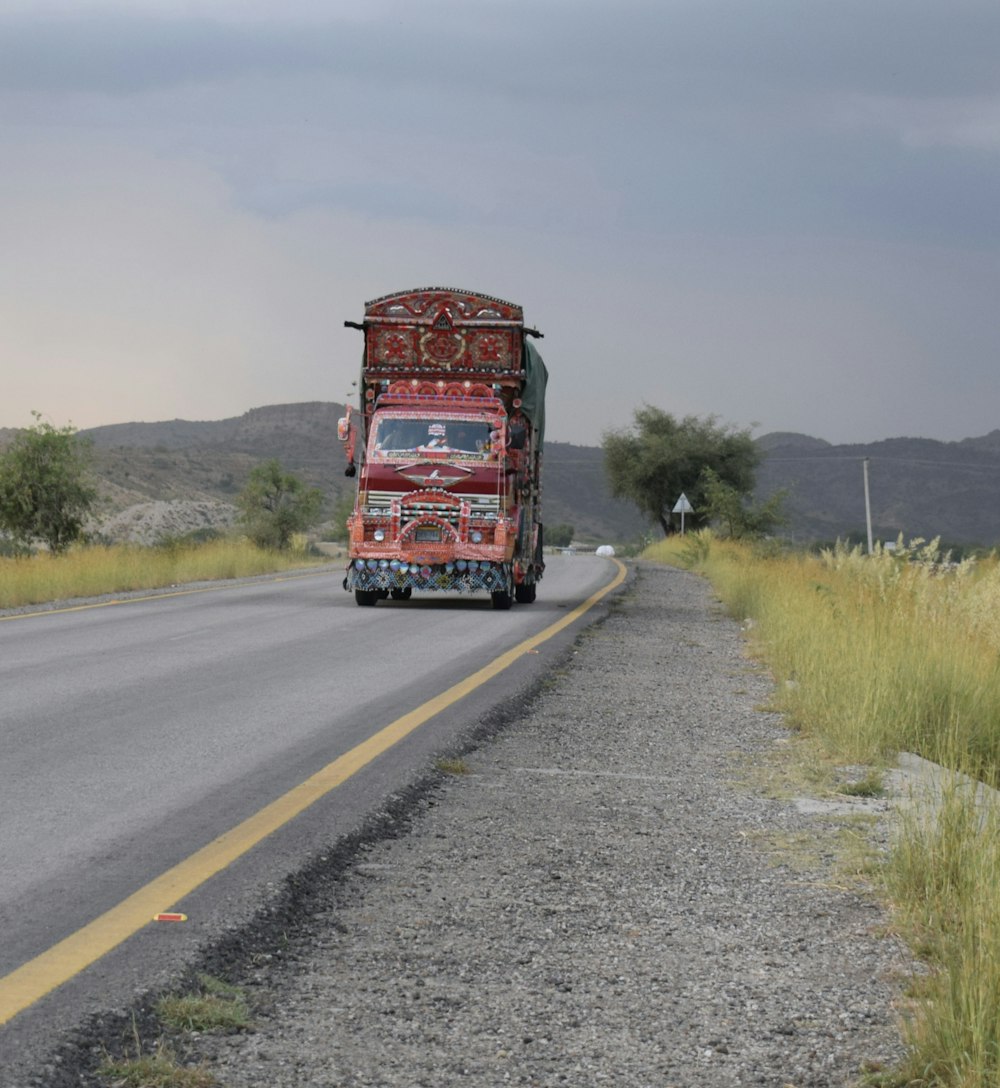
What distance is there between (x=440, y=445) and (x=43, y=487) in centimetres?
1402

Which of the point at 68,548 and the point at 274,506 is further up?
the point at 274,506

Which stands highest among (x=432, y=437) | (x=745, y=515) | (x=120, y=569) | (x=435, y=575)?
(x=432, y=437)

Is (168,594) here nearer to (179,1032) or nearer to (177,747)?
(177,747)

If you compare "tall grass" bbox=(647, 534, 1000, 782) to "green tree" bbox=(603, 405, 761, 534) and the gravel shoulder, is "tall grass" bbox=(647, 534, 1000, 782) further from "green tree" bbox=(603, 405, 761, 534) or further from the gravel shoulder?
"green tree" bbox=(603, 405, 761, 534)

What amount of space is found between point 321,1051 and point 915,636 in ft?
25.9

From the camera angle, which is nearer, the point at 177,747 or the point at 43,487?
the point at 177,747

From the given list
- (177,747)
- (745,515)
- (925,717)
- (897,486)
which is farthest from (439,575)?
(897,486)

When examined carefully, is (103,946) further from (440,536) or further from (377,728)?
(440,536)

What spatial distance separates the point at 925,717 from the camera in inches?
362

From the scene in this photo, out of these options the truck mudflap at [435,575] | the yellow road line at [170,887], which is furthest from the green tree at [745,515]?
the yellow road line at [170,887]

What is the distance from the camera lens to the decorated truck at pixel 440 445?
67.2 ft

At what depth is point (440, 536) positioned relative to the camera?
20.5 meters

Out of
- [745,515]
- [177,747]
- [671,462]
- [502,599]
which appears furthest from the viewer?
[671,462]

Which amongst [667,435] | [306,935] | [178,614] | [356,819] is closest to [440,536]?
[178,614]
